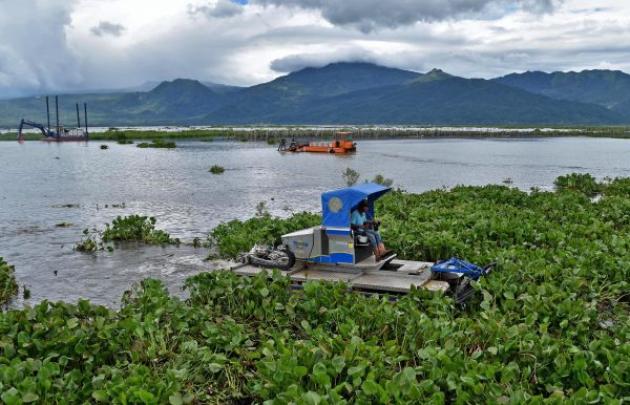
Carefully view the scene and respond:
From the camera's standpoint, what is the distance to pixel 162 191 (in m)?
42.3

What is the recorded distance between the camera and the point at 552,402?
773 centimetres

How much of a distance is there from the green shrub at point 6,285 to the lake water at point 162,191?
20.2 inches

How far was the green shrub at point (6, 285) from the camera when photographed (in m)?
17.1

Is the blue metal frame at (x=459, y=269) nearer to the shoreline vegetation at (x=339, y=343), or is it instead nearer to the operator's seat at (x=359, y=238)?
the shoreline vegetation at (x=339, y=343)

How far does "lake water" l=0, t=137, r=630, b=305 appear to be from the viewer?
20.5m

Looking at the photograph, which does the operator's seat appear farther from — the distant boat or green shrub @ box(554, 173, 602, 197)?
the distant boat

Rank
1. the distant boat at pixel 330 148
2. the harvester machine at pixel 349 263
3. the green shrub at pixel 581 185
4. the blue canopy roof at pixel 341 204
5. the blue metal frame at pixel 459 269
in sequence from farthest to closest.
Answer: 1. the distant boat at pixel 330 148
2. the green shrub at pixel 581 185
3. the blue canopy roof at pixel 341 204
4. the blue metal frame at pixel 459 269
5. the harvester machine at pixel 349 263

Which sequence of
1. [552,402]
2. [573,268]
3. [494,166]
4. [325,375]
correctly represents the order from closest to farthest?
[552,402] → [325,375] → [573,268] → [494,166]

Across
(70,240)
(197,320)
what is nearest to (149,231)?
(70,240)

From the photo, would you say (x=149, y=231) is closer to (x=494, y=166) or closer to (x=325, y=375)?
(x=325, y=375)

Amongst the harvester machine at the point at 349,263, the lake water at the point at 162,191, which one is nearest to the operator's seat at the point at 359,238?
the harvester machine at the point at 349,263

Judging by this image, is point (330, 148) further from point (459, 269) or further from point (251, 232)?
point (459, 269)

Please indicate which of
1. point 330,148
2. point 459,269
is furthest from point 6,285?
point 330,148

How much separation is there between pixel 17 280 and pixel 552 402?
17.4m
